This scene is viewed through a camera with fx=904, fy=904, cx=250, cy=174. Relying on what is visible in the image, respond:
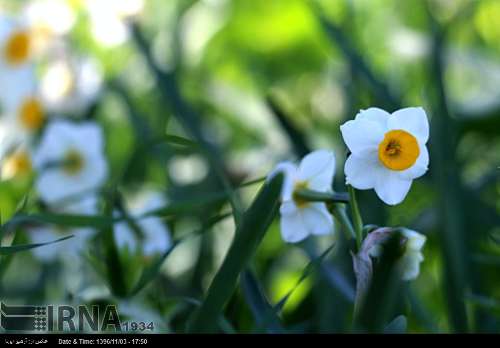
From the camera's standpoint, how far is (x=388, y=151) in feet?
1.51

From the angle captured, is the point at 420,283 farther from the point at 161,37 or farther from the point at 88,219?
the point at 161,37

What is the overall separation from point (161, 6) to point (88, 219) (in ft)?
4.34

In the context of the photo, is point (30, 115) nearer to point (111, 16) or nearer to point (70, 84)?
point (70, 84)

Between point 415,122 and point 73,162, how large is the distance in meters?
0.60

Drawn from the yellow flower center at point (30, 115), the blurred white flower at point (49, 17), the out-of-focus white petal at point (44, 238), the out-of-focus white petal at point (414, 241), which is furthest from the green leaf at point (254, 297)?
the blurred white flower at point (49, 17)

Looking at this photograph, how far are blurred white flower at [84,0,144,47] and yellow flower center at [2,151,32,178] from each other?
0.80ft

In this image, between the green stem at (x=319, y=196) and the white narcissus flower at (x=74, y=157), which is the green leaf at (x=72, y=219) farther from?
the white narcissus flower at (x=74, y=157)

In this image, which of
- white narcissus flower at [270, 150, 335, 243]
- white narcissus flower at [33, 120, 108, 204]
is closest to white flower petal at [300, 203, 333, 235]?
white narcissus flower at [270, 150, 335, 243]

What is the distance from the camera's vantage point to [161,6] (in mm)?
1800

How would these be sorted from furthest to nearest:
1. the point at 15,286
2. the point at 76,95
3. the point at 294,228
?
the point at 76,95
the point at 15,286
the point at 294,228

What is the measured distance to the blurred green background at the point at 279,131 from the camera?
2.36 feet

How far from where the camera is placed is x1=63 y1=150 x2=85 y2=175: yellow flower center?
3.20 ft

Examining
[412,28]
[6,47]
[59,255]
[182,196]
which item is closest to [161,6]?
[412,28]

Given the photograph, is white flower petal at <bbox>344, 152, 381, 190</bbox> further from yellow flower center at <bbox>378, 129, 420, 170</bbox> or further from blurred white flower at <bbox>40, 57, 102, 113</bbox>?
blurred white flower at <bbox>40, 57, 102, 113</bbox>
